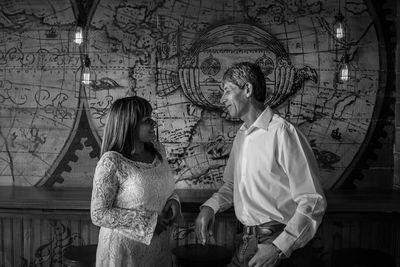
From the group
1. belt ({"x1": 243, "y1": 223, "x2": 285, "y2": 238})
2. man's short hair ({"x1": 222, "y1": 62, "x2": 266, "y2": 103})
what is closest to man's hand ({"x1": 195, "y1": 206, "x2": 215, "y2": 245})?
belt ({"x1": 243, "y1": 223, "x2": 285, "y2": 238})

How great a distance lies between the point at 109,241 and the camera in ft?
8.32

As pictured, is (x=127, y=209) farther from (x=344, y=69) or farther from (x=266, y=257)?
(x=344, y=69)

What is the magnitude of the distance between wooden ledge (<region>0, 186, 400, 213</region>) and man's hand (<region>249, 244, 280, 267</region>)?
5.14 ft

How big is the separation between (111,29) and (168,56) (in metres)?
0.67

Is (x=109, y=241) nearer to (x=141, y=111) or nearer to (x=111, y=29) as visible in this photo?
(x=141, y=111)

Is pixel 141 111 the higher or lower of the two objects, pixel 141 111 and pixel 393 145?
the higher

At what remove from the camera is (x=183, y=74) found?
4.39 metres

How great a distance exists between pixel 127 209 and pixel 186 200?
1.23 metres

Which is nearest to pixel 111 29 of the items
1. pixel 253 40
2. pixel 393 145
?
pixel 253 40

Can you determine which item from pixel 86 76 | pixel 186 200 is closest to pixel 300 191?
pixel 186 200

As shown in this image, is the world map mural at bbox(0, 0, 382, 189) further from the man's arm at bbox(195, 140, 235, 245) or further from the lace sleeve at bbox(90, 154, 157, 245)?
the lace sleeve at bbox(90, 154, 157, 245)

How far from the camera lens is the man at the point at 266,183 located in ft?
6.51

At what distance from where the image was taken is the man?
1.98 metres

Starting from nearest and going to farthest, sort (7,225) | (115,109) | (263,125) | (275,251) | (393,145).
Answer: (275,251) → (263,125) → (115,109) → (7,225) → (393,145)
